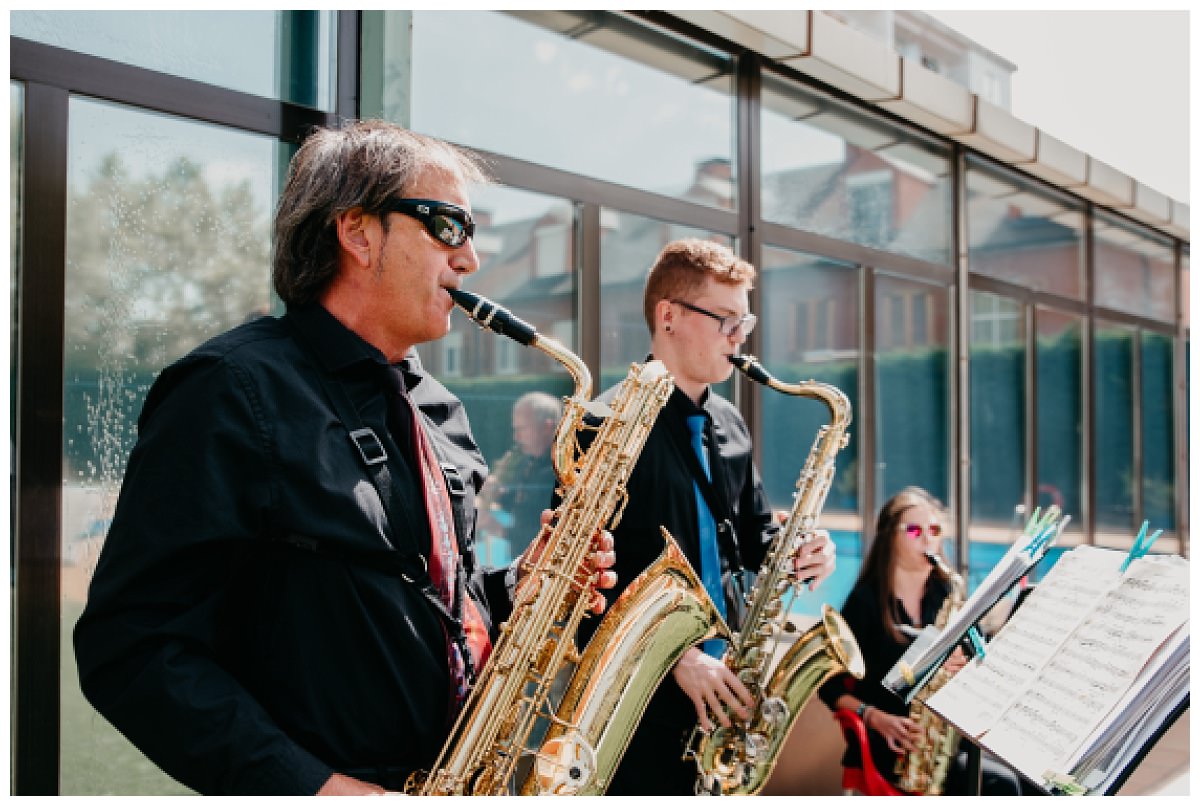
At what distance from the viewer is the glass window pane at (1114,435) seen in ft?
29.2

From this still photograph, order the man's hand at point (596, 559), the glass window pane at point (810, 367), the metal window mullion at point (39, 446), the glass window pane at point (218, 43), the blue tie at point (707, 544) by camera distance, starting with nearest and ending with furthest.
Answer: the man's hand at point (596, 559) → the metal window mullion at point (39, 446) → the glass window pane at point (218, 43) → the blue tie at point (707, 544) → the glass window pane at point (810, 367)

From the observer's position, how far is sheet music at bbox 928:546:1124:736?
6.20 feet

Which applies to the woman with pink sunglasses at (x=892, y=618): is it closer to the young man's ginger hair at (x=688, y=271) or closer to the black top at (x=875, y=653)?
the black top at (x=875, y=653)

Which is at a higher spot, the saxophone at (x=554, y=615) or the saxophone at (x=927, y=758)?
the saxophone at (x=554, y=615)

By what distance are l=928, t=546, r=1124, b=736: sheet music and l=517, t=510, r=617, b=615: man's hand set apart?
743mm

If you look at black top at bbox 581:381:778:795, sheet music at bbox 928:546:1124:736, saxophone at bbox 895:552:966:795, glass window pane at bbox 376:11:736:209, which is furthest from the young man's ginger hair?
saxophone at bbox 895:552:966:795

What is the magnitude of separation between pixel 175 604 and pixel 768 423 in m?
4.07

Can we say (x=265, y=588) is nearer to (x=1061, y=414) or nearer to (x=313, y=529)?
(x=313, y=529)

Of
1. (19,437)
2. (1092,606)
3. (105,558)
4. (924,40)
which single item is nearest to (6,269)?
(19,437)

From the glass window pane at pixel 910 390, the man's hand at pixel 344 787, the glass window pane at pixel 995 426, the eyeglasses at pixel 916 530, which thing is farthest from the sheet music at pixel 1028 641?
the glass window pane at pixel 995 426

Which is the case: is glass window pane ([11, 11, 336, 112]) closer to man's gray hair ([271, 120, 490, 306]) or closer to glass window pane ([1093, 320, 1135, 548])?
man's gray hair ([271, 120, 490, 306])

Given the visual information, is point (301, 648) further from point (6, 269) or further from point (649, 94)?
point (649, 94)

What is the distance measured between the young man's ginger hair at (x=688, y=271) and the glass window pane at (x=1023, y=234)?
408 centimetres

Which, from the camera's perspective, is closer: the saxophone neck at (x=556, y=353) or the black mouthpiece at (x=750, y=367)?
the saxophone neck at (x=556, y=353)
